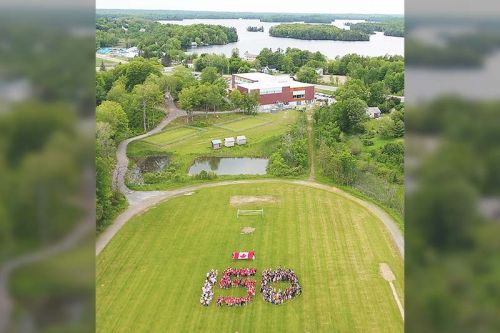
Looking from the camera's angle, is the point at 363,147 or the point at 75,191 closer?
the point at 75,191

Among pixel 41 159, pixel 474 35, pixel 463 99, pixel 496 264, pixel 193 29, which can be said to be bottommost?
pixel 496 264

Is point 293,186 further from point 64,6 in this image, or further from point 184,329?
point 64,6

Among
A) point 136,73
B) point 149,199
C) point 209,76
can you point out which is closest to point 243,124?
point 209,76

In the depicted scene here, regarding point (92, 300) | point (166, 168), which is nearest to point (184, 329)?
point (92, 300)

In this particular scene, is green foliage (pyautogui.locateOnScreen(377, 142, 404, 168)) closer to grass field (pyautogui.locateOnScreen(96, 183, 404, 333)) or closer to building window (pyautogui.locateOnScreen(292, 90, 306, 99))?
grass field (pyautogui.locateOnScreen(96, 183, 404, 333))

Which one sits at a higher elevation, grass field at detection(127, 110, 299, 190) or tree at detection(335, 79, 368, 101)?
tree at detection(335, 79, 368, 101)

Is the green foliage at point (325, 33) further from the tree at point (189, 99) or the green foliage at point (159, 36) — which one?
the tree at point (189, 99)

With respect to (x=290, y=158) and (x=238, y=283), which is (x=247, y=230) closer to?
(x=238, y=283)

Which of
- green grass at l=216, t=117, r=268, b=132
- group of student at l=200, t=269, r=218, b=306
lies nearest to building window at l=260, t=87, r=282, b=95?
green grass at l=216, t=117, r=268, b=132
